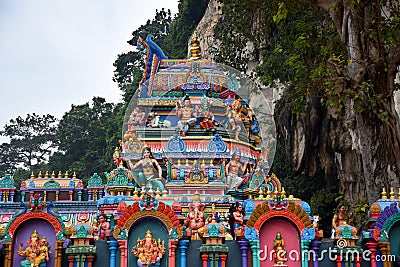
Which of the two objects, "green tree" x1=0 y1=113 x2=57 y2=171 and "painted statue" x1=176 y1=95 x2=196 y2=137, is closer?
"painted statue" x1=176 y1=95 x2=196 y2=137

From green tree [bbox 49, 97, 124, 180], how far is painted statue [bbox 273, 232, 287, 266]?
26718 mm

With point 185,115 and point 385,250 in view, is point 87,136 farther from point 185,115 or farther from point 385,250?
point 385,250

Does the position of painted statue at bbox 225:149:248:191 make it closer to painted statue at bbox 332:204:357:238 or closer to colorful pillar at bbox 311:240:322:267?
painted statue at bbox 332:204:357:238

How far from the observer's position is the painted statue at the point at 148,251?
341 inches

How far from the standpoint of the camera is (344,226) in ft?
29.0

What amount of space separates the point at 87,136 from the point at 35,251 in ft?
106

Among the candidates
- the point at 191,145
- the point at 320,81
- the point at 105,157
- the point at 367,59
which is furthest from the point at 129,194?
the point at 105,157

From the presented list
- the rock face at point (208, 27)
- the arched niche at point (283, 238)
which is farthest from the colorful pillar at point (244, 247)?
the rock face at point (208, 27)

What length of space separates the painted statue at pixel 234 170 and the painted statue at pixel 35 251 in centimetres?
544

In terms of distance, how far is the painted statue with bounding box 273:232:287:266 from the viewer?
882 centimetres

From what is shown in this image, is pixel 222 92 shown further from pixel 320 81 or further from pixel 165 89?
pixel 320 81

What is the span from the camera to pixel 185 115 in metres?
14.3

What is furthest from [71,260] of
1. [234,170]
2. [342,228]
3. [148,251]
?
[234,170]

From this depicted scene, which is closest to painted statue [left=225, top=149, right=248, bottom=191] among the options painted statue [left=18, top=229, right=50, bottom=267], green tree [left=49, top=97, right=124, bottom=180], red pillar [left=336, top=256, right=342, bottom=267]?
red pillar [left=336, top=256, right=342, bottom=267]
